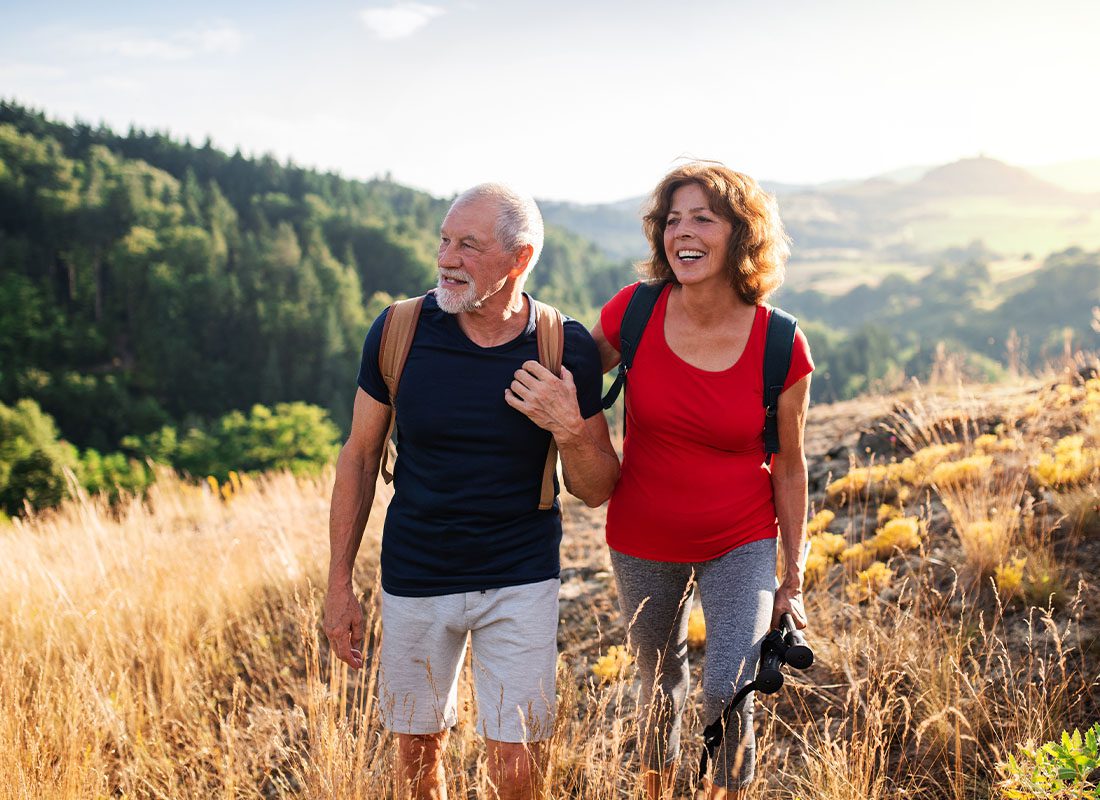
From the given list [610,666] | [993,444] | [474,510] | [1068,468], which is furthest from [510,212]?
[993,444]

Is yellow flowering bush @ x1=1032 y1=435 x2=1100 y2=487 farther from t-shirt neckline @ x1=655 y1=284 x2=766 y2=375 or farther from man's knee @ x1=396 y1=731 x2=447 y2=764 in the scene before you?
man's knee @ x1=396 y1=731 x2=447 y2=764

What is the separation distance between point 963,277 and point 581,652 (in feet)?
500

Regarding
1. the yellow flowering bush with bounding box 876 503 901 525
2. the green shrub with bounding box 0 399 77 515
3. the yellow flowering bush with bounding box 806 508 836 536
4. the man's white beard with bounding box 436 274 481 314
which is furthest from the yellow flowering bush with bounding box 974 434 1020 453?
the green shrub with bounding box 0 399 77 515

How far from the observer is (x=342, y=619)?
7.31 feet

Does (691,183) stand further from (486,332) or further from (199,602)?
(199,602)

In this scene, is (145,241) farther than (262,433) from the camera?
Yes

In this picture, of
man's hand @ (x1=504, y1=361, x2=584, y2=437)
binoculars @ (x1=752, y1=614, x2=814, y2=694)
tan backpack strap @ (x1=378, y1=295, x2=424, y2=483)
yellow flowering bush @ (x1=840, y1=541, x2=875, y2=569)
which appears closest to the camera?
binoculars @ (x1=752, y1=614, x2=814, y2=694)

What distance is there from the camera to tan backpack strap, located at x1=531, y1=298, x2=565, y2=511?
2.21 meters

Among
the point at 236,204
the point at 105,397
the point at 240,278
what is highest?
the point at 236,204

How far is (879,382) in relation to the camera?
9391mm

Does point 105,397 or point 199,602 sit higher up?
point 199,602

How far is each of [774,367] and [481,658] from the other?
1.20 m

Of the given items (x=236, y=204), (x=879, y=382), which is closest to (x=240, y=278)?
(x=236, y=204)

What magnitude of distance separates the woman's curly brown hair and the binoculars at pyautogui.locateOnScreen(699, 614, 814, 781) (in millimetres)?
997
